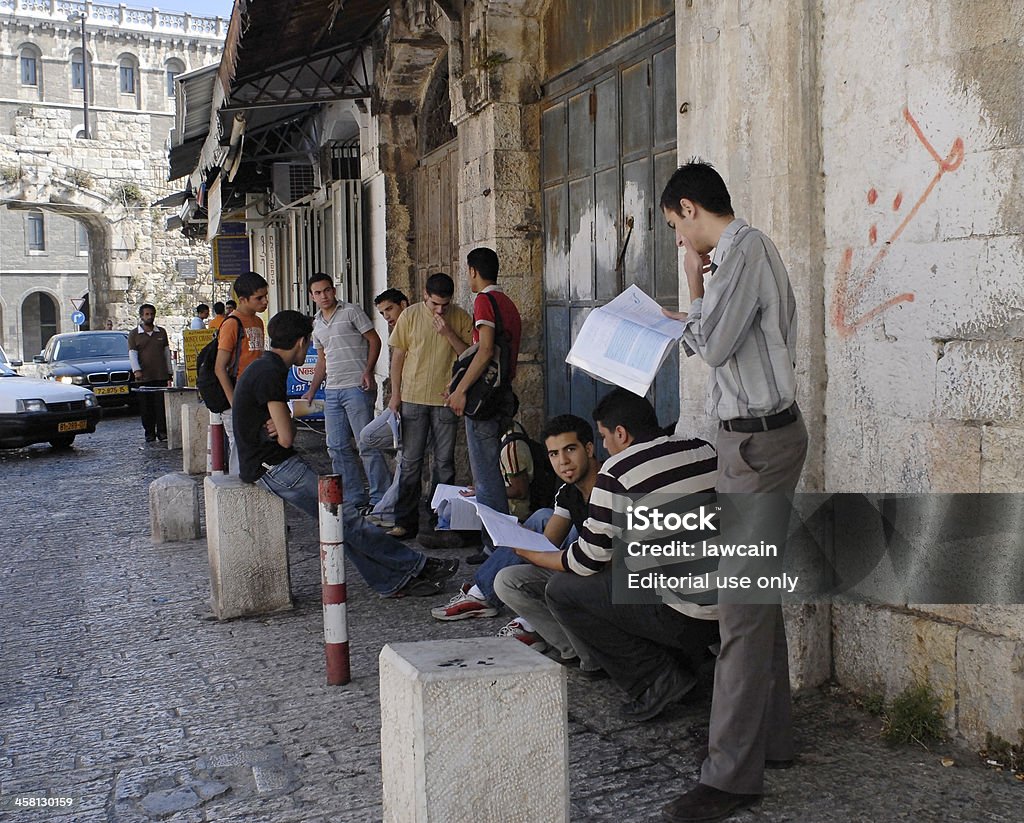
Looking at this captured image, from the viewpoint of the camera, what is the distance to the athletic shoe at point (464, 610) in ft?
18.7

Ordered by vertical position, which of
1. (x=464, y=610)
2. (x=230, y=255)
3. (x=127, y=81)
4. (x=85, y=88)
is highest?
(x=127, y=81)

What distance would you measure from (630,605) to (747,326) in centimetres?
128

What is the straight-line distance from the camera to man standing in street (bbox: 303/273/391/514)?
8.55 meters

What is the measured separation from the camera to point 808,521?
4480mm

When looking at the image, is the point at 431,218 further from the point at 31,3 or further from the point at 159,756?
the point at 31,3

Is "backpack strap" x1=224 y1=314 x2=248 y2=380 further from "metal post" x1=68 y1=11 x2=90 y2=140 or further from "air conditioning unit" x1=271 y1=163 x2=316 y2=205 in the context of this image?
"metal post" x1=68 y1=11 x2=90 y2=140

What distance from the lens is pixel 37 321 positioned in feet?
193

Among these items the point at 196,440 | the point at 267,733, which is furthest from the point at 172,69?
the point at 267,733

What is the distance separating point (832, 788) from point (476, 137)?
6066 millimetres

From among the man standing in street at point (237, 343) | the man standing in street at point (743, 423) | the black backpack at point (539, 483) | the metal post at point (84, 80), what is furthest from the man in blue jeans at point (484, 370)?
the metal post at point (84, 80)

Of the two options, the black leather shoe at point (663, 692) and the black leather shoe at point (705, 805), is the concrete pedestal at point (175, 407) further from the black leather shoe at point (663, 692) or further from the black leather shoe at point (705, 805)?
the black leather shoe at point (705, 805)

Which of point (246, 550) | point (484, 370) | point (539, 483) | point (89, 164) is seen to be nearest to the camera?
point (246, 550)

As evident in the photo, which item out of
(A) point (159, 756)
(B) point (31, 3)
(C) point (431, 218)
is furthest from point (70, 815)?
(B) point (31, 3)

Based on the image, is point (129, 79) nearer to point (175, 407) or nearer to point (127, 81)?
point (127, 81)
